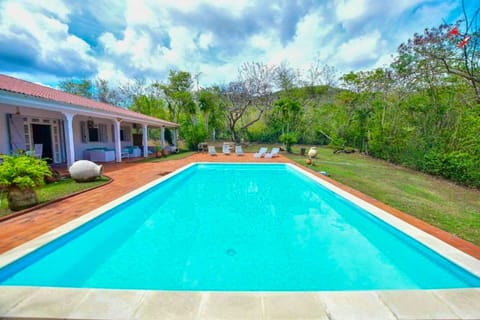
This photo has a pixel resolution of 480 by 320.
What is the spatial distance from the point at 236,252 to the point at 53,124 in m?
10.7

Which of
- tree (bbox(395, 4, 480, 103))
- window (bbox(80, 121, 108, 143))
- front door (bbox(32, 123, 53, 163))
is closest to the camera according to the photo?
tree (bbox(395, 4, 480, 103))

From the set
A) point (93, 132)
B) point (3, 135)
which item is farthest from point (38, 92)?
point (93, 132)

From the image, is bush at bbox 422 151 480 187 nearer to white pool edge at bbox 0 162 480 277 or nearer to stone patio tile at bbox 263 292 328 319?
white pool edge at bbox 0 162 480 277

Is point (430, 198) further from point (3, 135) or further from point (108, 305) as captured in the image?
point (3, 135)

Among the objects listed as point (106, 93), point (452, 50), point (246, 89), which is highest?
point (106, 93)

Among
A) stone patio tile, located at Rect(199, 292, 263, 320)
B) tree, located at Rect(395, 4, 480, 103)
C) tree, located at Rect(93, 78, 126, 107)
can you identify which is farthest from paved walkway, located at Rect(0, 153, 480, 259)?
tree, located at Rect(93, 78, 126, 107)

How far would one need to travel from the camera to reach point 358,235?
13.2 feet

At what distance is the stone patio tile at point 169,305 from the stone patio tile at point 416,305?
71.3 inches

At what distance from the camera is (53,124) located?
939 centimetres

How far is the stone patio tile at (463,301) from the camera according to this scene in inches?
73.3

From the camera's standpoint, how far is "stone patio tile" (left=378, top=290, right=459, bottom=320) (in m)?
1.83

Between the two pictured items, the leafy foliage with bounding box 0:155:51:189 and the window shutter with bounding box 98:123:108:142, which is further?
the window shutter with bounding box 98:123:108:142

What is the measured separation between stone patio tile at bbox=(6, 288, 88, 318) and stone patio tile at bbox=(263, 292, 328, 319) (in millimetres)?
1770

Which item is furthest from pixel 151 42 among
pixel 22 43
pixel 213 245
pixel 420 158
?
pixel 420 158
